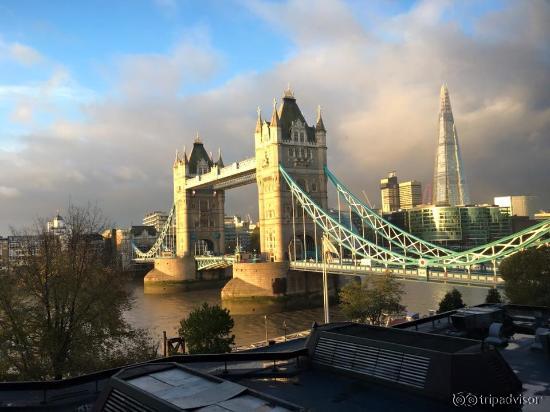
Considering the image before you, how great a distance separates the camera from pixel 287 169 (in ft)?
191

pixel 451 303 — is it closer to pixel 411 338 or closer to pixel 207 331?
pixel 207 331

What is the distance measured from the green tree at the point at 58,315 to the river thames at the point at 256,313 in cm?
1541

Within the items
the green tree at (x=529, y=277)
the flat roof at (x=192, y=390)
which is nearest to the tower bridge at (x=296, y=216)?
the green tree at (x=529, y=277)

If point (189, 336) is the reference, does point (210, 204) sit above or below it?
above

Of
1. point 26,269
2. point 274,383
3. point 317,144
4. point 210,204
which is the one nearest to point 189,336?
point 26,269

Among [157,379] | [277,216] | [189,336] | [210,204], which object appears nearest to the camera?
[157,379]

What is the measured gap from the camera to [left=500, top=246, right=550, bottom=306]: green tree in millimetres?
26642

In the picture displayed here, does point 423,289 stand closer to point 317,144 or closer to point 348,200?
point 348,200

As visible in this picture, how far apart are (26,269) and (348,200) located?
140 ft

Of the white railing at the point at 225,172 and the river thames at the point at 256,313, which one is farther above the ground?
the white railing at the point at 225,172

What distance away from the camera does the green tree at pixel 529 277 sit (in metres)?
26.6

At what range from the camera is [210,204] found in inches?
3442

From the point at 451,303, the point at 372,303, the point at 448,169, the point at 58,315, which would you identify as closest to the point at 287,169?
the point at 372,303

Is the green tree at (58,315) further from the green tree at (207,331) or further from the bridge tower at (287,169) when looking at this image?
the bridge tower at (287,169)
